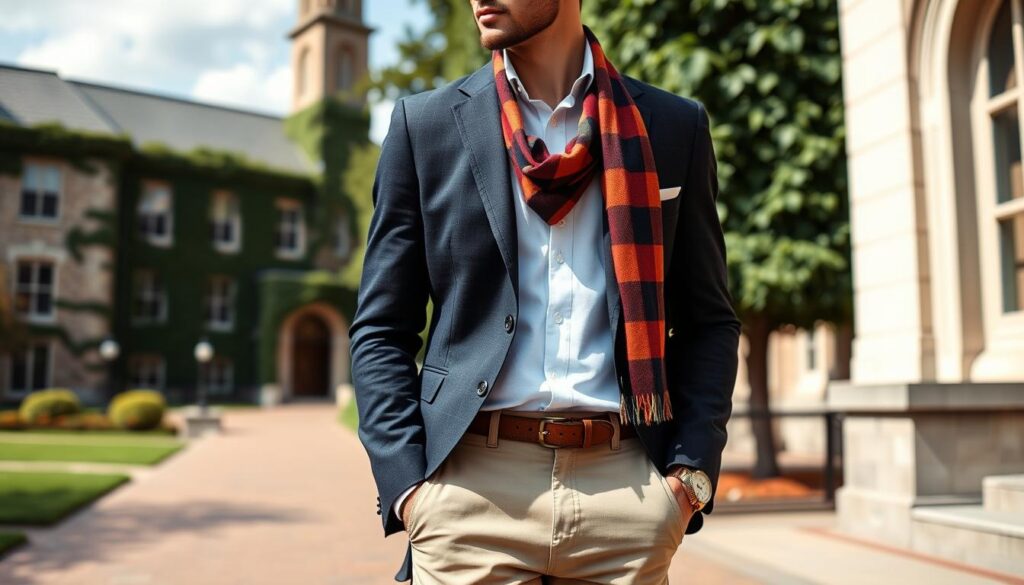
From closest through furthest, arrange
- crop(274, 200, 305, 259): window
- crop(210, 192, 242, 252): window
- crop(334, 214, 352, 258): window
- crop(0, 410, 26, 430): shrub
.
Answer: crop(0, 410, 26, 430): shrub → crop(210, 192, 242, 252): window → crop(274, 200, 305, 259): window → crop(334, 214, 352, 258): window

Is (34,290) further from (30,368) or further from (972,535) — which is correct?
(972,535)

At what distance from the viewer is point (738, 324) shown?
7.38ft

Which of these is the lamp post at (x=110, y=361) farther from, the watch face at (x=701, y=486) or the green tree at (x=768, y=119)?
the watch face at (x=701, y=486)

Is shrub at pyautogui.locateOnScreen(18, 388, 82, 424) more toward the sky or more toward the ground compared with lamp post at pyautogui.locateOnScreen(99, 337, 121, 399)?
more toward the ground

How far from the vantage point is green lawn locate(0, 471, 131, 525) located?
895cm

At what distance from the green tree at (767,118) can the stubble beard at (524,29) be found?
294 inches

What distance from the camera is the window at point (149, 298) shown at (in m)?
33.9

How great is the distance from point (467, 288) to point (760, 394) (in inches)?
414

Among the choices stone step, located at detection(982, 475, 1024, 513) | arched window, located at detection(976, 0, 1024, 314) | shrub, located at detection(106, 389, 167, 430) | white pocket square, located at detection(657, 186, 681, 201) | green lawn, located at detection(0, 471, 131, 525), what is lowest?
green lawn, located at detection(0, 471, 131, 525)

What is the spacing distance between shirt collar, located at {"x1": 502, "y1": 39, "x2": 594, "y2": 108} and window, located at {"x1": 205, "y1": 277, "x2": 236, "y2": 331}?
3493 cm

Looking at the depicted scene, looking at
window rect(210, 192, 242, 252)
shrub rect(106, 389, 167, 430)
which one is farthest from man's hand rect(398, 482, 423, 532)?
window rect(210, 192, 242, 252)

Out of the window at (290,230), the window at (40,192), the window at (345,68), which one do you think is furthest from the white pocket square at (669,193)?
the window at (345,68)

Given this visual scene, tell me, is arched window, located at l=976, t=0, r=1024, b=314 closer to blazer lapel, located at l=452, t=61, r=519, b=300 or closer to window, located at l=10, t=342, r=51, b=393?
blazer lapel, located at l=452, t=61, r=519, b=300

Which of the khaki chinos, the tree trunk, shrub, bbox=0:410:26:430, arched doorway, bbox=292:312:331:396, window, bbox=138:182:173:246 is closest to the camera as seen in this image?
the khaki chinos
